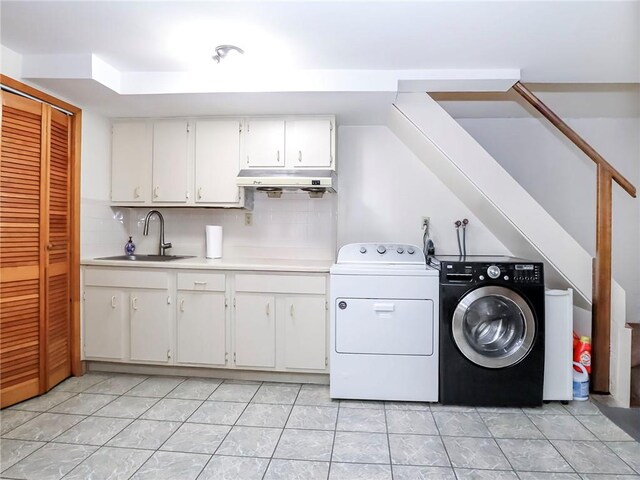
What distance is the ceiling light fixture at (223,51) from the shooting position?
6.75 feet

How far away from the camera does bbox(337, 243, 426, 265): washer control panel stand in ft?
8.41

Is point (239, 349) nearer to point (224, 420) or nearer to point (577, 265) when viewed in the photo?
point (224, 420)

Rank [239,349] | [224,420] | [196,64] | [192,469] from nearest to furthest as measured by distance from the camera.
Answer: [192,469]
[224,420]
[196,64]
[239,349]

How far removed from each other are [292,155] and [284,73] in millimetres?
621

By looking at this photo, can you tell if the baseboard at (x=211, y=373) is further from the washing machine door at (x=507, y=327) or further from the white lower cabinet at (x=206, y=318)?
the washing machine door at (x=507, y=327)

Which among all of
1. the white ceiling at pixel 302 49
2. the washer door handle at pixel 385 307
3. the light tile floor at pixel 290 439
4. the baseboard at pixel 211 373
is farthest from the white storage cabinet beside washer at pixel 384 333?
the white ceiling at pixel 302 49

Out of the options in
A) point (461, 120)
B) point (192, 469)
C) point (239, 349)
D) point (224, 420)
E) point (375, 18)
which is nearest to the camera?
point (192, 469)

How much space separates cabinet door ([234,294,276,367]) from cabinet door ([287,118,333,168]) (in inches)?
43.9

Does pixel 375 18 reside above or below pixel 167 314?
above

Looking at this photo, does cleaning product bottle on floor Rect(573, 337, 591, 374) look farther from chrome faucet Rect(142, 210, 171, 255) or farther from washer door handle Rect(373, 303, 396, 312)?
chrome faucet Rect(142, 210, 171, 255)

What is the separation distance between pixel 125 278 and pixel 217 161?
1.18 metres

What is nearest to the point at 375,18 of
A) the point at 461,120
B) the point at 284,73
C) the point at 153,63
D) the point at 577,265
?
the point at 284,73

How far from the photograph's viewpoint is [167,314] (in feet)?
8.78

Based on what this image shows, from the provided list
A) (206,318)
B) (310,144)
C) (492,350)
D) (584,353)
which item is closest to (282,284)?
(206,318)
